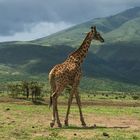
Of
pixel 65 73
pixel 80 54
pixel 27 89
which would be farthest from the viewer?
pixel 27 89

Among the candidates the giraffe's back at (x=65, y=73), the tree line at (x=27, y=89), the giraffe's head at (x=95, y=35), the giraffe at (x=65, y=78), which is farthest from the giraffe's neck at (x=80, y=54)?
the tree line at (x=27, y=89)

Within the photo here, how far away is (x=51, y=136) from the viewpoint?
21000 millimetres

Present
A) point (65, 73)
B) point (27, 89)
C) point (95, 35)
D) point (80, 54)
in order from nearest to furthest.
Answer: point (65, 73) → point (80, 54) → point (95, 35) → point (27, 89)

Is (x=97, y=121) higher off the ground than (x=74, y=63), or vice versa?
(x=74, y=63)

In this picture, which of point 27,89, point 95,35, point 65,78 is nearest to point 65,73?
point 65,78

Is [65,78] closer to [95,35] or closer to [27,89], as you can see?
[95,35]

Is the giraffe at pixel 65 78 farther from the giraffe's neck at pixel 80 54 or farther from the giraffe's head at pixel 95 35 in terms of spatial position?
the giraffe's head at pixel 95 35

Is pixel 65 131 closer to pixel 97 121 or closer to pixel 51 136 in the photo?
pixel 51 136

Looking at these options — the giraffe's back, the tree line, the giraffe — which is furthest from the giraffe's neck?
the tree line

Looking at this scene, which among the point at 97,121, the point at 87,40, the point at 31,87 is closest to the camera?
the point at 87,40

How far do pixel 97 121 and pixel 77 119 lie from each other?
1632 mm

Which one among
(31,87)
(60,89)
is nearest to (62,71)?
(60,89)

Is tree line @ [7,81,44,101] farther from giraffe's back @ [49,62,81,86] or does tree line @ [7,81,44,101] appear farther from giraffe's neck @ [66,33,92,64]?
giraffe's back @ [49,62,81,86]

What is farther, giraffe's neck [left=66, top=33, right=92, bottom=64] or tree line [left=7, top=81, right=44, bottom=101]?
tree line [left=7, top=81, right=44, bottom=101]
